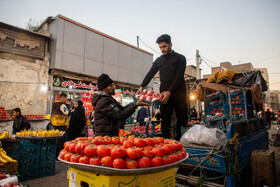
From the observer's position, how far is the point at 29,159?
4273 millimetres

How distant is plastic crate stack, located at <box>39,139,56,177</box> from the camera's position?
449cm

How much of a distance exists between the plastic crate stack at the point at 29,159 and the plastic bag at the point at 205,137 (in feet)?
12.6

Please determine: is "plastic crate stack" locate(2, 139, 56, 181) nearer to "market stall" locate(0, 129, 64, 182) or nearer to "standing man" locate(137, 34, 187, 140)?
"market stall" locate(0, 129, 64, 182)

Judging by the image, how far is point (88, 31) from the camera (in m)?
12.9

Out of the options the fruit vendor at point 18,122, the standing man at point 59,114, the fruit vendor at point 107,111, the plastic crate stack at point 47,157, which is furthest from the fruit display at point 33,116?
the fruit vendor at point 107,111

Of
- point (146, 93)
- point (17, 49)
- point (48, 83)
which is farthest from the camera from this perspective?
point (48, 83)

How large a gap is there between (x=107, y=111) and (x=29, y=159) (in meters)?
3.21

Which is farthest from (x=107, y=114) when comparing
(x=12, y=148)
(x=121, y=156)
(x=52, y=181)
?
(x=12, y=148)

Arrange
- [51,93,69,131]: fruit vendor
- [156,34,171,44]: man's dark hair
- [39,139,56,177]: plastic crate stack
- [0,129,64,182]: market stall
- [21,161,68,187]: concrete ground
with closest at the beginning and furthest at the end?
[156,34,171,44]: man's dark hair → [21,161,68,187]: concrete ground → [0,129,64,182]: market stall → [39,139,56,177]: plastic crate stack → [51,93,69,131]: fruit vendor

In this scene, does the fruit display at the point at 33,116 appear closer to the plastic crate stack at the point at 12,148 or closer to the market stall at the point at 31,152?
the market stall at the point at 31,152

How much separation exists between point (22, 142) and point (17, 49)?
8.18 meters

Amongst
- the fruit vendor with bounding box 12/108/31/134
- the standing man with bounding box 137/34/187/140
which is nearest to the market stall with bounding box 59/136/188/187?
the standing man with bounding box 137/34/187/140

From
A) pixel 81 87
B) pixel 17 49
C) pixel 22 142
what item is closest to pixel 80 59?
pixel 81 87

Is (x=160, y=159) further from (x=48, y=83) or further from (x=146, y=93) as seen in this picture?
(x=48, y=83)
